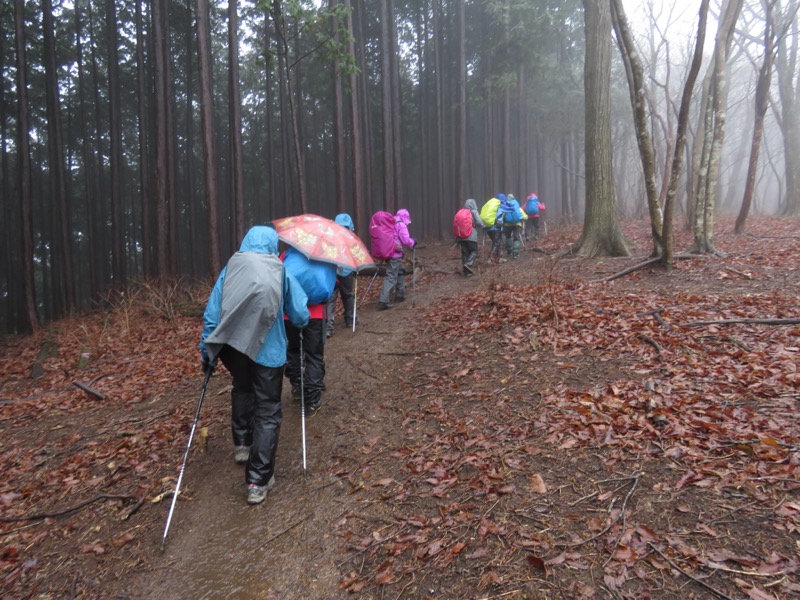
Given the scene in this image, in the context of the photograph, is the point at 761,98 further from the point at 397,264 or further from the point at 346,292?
the point at 346,292

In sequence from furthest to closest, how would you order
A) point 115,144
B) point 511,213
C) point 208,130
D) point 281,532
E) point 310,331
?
point 115,144 < point 511,213 < point 208,130 < point 310,331 < point 281,532

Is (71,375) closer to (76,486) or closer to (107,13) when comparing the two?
(76,486)

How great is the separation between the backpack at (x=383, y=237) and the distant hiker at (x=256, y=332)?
5.53 meters

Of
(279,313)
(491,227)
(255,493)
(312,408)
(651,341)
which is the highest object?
(491,227)

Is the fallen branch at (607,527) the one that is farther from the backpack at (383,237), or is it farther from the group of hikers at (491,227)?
the group of hikers at (491,227)

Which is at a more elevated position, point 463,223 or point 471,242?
point 463,223

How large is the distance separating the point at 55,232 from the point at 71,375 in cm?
1392

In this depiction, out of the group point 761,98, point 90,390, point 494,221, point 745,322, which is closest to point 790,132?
point 761,98

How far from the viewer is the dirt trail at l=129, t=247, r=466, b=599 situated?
10.3 ft

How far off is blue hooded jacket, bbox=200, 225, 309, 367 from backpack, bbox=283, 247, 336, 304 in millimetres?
692

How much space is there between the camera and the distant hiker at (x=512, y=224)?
554 inches

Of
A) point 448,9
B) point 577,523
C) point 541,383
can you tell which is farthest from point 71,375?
point 448,9

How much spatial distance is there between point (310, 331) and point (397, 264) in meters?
5.19

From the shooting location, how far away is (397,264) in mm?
10180
